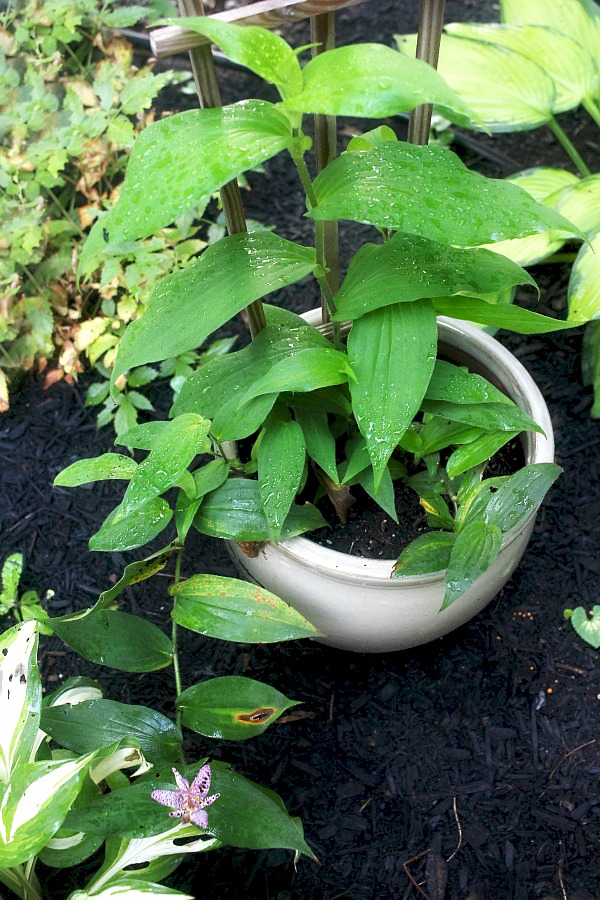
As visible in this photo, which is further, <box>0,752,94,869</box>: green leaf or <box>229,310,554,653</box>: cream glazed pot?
<box>229,310,554,653</box>: cream glazed pot

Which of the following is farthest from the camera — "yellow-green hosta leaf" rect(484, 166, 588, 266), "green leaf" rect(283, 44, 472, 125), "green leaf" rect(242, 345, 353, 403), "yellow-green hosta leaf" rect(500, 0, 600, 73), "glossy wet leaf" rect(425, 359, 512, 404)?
"yellow-green hosta leaf" rect(500, 0, 600, 73)

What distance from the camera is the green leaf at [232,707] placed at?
0.97 metres

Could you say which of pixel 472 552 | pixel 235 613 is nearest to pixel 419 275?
pixel 472 552

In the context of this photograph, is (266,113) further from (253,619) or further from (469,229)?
(253,619)

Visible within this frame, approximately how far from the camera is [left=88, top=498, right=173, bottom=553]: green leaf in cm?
100

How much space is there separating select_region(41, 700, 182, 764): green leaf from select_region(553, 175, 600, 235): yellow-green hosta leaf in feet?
3.69

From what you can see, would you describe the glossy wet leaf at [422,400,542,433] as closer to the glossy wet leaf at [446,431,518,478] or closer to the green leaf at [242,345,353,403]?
the glossy wet leaf at [446,431,518,478]

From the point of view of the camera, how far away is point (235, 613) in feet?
3.27

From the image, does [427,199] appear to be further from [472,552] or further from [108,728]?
[108,728]

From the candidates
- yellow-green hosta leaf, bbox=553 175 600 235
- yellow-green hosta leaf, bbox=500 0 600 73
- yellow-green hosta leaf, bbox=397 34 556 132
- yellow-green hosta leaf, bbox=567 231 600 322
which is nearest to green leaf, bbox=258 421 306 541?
→ yellow-green hosta leaf, bbox=567 231 600 322

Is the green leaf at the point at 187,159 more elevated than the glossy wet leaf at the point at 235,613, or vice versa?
the green leaf at the point at 187,159

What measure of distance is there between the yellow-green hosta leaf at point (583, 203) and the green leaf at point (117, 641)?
1048 mm

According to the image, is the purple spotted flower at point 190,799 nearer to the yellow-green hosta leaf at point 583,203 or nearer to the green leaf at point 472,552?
the green leaf at point 472,552

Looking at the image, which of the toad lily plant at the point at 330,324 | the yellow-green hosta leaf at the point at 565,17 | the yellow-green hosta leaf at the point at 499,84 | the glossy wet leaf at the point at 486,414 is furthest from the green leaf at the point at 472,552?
the yellow-green hosta leaf at the point at 565,17
